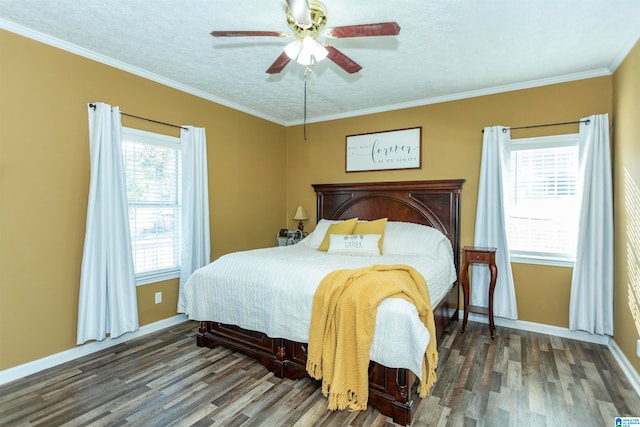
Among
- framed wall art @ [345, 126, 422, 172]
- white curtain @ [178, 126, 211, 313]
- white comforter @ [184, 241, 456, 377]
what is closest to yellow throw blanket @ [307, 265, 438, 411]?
white comforter @ [184, 241, 456, 377]

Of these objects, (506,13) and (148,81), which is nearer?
(506,13)

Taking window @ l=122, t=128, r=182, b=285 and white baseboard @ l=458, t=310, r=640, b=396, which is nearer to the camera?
white baseboard @ l=458, t=310, r=640, b=396

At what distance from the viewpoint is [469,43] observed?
2.71 metres

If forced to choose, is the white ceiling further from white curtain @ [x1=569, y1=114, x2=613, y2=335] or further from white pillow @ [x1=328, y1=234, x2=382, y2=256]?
white pillow @ [x1=328, y1=234, x2=382, y2=256]

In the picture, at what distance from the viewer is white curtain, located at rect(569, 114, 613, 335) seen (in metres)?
3.04

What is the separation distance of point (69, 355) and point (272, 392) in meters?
1.84

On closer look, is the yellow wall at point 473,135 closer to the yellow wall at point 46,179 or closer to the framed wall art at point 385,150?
the framed wall art at point 385,150

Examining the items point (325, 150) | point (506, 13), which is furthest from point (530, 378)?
point (325, 150)

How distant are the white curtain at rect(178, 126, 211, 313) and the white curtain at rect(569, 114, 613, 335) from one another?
3.83 m

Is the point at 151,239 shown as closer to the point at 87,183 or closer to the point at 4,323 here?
the point at 87,183

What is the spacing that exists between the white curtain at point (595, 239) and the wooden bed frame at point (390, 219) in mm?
1115

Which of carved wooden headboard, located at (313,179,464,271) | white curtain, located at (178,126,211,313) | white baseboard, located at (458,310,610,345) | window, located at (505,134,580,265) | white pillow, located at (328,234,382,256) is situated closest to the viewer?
white baseboard, located at (458,310,610,345)

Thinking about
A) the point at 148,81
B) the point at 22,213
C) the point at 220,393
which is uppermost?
the point at 148,81

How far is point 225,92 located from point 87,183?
5.80ft
